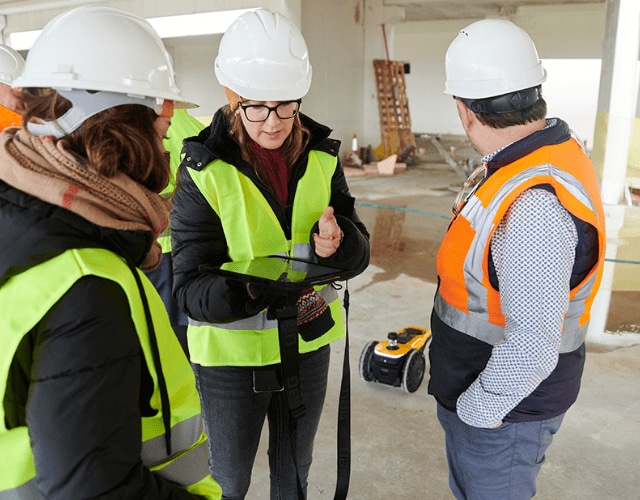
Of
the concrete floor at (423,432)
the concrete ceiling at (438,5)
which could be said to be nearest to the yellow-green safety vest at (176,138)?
the concrete floor at (423,432)

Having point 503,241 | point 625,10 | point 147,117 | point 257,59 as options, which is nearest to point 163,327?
point 147,117

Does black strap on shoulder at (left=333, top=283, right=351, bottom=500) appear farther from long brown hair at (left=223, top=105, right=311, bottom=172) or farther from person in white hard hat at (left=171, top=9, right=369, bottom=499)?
long brown hair at (left=223, top=105, right=311, bottom=172)

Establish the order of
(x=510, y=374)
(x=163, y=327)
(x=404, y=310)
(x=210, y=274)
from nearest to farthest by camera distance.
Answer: (x=163, y=327) < (x=510, y=374) < (x=210, y=274) < (x=404, y=310)

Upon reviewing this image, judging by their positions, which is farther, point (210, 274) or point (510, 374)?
point (210, 274)

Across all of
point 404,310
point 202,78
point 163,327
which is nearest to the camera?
point 163,327

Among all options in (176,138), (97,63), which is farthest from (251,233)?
(176,138)

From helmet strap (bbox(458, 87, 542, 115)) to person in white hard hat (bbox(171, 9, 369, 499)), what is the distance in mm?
569

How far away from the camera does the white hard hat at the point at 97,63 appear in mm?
1046

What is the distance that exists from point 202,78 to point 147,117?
14.3 m

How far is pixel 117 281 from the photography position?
3.05ft

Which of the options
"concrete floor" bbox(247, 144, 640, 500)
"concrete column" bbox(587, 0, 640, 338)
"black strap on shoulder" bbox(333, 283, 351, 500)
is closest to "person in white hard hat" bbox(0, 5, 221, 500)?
"black strap on shoulder" bbox(333, 283, 351, 500)

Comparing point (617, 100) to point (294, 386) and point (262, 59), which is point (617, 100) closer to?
point (262, 59)

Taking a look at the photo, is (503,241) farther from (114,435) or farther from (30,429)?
(30,429)

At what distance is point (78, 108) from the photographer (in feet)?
3.32
